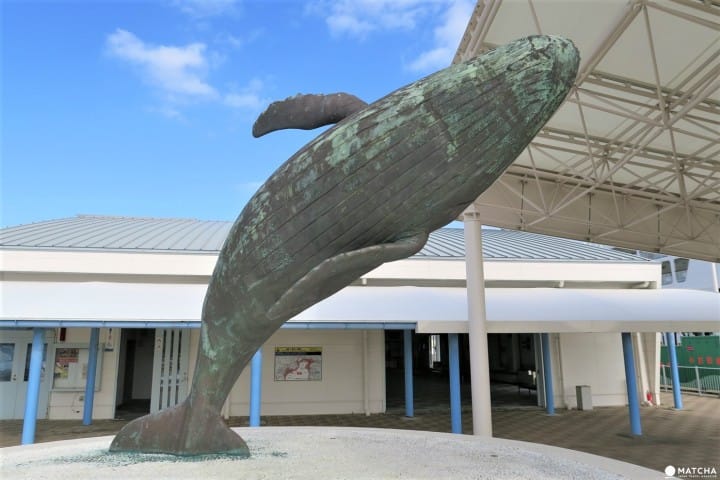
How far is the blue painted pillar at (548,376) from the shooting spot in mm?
13484

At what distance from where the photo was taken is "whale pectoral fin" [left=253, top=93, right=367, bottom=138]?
Result: 3268 mm

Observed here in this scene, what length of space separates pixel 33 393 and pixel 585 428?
1159cm

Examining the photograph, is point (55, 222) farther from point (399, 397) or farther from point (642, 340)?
point (642, 340)

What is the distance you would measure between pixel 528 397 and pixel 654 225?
24.7ft

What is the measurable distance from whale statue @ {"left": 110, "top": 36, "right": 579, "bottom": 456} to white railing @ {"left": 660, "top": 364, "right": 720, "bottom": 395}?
19.0 m

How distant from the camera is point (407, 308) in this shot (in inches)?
438

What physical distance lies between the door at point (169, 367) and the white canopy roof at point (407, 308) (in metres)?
1.64

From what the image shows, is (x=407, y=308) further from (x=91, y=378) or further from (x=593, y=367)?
(x=91, y=378)

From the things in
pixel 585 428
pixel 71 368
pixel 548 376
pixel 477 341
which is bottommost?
pixel 585 428

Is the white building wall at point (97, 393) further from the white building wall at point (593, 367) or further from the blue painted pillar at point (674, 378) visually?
the blue painted pillar at point (674, 378)

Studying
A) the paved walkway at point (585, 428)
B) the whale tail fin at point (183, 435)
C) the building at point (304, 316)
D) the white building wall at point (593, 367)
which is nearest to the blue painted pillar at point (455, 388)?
the building at point (304, 316)

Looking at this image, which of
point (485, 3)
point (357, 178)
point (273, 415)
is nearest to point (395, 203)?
point (357, 178)

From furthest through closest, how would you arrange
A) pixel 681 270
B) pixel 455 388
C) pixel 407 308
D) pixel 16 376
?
pixel 681 270 → pixel 16 376 → pixel 407 308 → pixel 455 388

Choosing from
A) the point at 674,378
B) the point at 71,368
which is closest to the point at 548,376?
the point at 674,378
